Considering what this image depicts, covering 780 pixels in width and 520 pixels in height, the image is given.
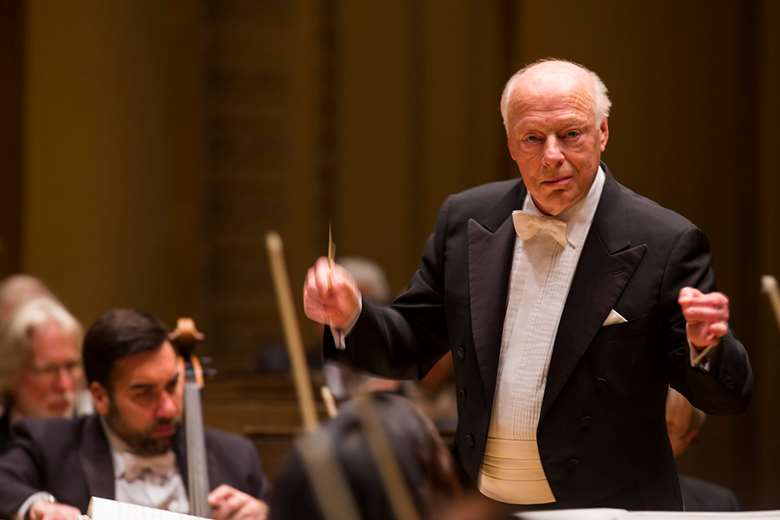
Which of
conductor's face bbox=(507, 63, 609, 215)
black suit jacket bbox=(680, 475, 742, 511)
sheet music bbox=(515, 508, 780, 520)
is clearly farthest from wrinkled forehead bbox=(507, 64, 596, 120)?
black suit jacket bbox=(680, 475, 742, 511)

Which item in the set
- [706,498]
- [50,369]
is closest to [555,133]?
[706,498]

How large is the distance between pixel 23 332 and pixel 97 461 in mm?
1388

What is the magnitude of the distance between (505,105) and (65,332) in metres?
2.85

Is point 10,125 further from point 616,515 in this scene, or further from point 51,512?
point 616,515

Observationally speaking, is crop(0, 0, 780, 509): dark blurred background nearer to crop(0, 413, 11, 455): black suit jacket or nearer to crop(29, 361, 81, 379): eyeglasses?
crop(29, 361, 81, 379): eyeglasses

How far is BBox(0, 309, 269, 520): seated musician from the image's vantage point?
3.48 metres

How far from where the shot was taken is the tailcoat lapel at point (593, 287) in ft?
7.47

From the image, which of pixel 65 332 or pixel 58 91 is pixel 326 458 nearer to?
pixel 65 332

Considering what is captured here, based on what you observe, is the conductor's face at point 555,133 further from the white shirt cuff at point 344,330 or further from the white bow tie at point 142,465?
the white bow tie at point 142,465

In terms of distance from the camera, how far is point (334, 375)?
469cm

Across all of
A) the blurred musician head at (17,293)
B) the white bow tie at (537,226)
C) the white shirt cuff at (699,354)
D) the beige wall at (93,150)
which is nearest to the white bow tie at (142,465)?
the white bow tie at (537,226)

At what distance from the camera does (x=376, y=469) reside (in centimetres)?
124

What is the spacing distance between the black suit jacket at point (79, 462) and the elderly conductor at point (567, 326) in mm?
1288

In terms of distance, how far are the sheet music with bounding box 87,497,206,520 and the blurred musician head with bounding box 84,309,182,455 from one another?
128cm
